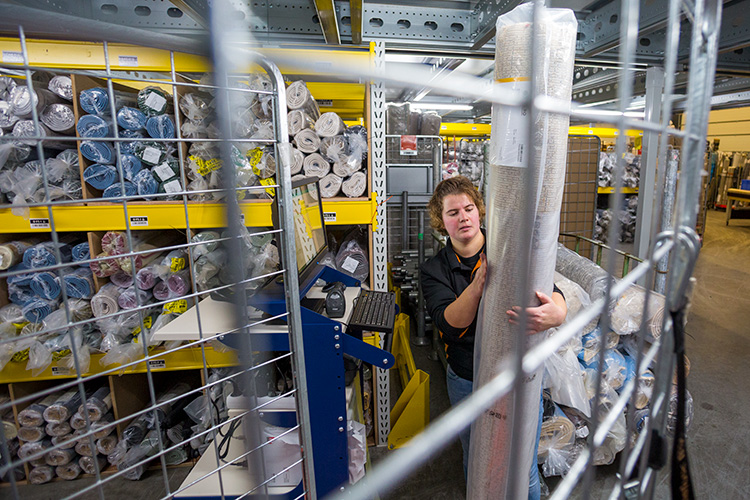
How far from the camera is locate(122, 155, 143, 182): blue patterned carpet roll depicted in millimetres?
1647

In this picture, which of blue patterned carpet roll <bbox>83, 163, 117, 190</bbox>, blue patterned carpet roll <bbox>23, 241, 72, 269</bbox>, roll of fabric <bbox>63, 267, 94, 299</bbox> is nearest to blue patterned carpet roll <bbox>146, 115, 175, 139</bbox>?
blue patterned carpet roll <bbox>83, 163, 117, 190</bbox>

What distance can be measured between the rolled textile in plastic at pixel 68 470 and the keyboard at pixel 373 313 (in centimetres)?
184

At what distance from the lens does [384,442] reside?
208 cm

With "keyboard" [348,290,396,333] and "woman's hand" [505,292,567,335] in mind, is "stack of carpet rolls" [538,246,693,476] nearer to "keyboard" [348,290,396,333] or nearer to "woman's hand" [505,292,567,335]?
"keyboard" [348,290,396,333]

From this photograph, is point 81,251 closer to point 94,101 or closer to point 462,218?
point 94,101

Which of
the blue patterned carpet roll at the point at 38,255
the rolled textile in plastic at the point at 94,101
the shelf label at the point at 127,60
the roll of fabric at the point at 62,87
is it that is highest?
the shelf label at the point at 127,60

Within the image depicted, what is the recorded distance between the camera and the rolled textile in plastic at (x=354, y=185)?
6.06 ft

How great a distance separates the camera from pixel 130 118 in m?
1.61

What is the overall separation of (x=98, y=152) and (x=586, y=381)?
245 centimetres

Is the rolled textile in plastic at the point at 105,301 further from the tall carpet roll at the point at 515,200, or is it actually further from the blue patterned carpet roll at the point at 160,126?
the tall carpet roll at the point at 515,200

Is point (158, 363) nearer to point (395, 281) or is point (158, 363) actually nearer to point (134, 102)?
point (134, 102)

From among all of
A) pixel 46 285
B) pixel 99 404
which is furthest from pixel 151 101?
pixel 99 404

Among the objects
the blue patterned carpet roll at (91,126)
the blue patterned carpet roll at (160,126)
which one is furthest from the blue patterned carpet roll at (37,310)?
the blue patterned carpet roll at (160,126)

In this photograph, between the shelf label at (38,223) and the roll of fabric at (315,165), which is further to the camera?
the roll of fabric at (315,165)
